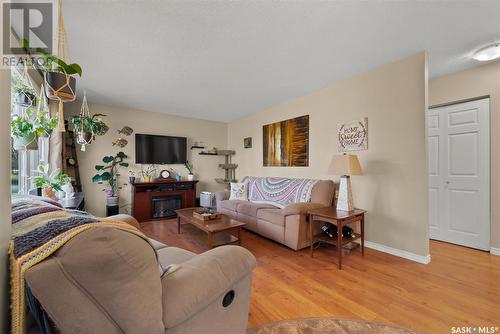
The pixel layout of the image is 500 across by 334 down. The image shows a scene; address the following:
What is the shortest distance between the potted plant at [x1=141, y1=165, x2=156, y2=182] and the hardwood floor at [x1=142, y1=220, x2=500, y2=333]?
2988 mm

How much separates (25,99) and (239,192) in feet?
10.1

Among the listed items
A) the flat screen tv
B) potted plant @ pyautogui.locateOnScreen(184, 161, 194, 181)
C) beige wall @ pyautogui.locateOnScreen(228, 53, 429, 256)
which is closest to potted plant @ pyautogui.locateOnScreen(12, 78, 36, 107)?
the flat screen tv

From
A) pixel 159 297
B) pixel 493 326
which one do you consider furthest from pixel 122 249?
pixel 493 326

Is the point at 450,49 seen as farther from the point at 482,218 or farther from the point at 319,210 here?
the point at 319,210

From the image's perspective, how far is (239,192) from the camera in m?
4.12

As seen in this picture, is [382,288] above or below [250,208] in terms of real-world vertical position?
below

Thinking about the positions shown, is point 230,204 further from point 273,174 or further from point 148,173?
point 148,173

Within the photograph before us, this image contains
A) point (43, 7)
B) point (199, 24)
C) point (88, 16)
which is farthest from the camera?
point (199, 24)

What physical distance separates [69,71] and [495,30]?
11.5 ft

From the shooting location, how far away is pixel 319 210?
8.65 ft

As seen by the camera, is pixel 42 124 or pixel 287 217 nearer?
pixel 42 124

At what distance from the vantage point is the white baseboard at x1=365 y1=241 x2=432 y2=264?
2338mm

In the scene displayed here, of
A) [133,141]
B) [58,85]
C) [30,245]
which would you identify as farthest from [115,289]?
[133,141]

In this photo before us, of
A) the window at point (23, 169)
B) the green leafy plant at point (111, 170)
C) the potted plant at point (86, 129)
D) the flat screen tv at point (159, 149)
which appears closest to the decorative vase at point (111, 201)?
the green leafy plant at point (111, 170)
